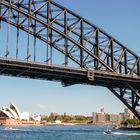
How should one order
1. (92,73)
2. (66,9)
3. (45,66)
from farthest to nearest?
(66,9), (92,73), (45,66)

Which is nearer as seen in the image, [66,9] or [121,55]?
[66,9]

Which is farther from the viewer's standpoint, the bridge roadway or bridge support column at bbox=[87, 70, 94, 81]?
bridge support column at bbox=[87, 70, 94, 81]

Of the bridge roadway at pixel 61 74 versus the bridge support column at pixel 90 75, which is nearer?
the bridge roadway at pixel 61 74

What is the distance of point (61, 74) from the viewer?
68875 mm

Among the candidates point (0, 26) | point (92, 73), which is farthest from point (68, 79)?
point (0, 26)

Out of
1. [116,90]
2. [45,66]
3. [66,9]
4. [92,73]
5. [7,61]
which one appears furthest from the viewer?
[116,90]

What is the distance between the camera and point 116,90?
8188cm

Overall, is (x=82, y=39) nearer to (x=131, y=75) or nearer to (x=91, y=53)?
(x=91, y=53)

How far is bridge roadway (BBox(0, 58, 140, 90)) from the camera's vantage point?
62.4 metres

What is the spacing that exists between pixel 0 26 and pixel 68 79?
45.7ft

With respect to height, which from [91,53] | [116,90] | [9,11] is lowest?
[116,90]

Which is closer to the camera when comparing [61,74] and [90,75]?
[61,74]

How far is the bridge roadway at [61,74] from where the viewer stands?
62384mm

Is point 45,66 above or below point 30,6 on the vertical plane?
below
